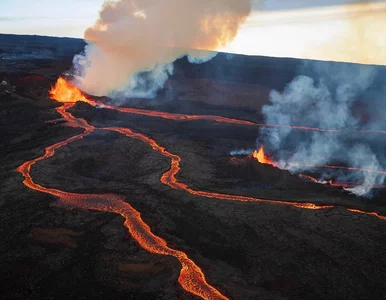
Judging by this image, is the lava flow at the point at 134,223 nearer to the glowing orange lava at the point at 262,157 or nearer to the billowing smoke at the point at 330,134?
the glowing orange lava at the point at 262,157

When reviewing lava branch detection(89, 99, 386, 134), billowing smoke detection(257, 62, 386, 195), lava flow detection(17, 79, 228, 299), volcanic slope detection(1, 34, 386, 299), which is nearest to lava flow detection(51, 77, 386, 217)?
volcanic slope detection(1, 34, 386, 299)

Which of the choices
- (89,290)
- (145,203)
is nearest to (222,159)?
(145,203)

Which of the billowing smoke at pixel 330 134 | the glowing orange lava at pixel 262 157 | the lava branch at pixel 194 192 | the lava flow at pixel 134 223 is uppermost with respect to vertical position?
the billowing smoke at pixel 330 134

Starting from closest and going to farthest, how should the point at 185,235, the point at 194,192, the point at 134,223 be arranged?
the point at 185,235 → the point at 134,223 → the point at 194,192

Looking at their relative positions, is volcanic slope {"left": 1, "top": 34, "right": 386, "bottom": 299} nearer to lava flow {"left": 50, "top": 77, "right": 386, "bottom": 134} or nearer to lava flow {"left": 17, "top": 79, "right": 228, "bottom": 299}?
lava flow {"left": 17, "top": 79, "right": 228, "bottom": 299}

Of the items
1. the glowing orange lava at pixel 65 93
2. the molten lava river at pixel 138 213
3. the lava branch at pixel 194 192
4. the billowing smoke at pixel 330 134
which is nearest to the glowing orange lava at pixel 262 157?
the molten lava river at pixel 138 213

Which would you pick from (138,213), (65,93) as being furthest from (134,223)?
(65,93)

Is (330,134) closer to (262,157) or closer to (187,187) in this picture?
(262,157)

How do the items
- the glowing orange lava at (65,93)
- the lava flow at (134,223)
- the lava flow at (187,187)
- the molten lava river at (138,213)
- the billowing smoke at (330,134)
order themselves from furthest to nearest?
the glowing orange lava at (65,93), the billowing smoke at (330,134), the lava flow at (187,187), the molten lava river at (138,213), the lava flow at (134,223)

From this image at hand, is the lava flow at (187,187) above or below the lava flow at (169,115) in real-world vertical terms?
below
